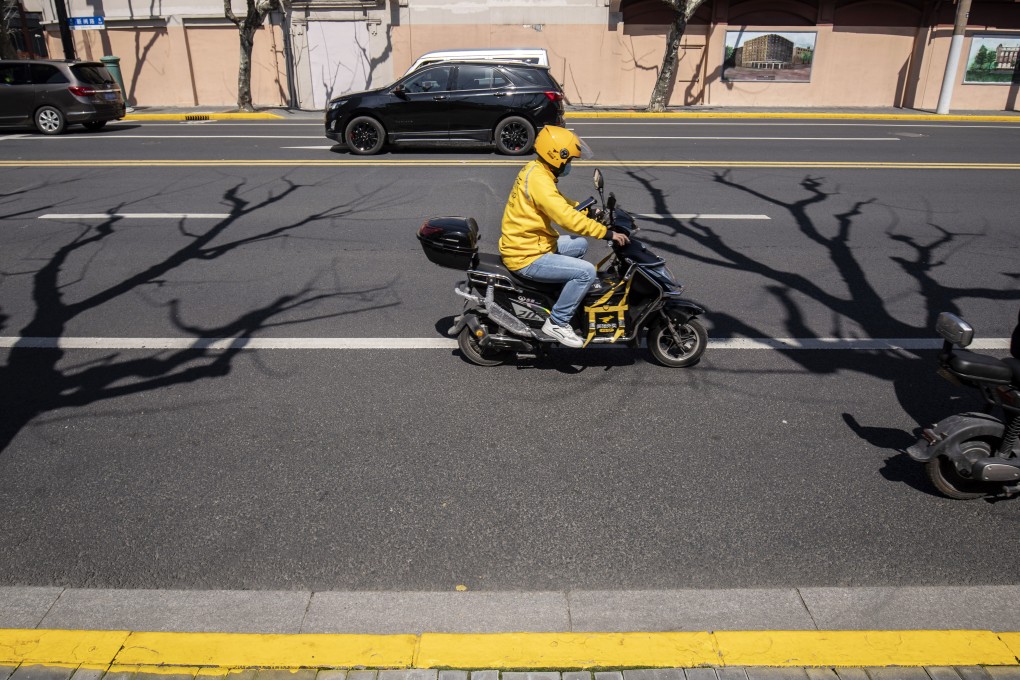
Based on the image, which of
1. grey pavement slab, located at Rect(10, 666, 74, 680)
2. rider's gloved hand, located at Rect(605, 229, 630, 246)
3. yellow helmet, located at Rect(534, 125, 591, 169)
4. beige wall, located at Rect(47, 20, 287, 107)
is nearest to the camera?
grey pavement slab, located at Rect(10, 666, 74, 680)

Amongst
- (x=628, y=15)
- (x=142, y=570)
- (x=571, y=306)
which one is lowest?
(x=142, y=570)

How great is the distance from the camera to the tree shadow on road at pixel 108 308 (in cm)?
518

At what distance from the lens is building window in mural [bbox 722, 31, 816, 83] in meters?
24.4

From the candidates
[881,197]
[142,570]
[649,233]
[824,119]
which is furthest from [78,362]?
[824,119]

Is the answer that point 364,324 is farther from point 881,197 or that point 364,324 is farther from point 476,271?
point 881,197

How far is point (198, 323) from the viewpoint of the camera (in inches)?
251

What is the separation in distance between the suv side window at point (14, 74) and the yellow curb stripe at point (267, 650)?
18.8 meters

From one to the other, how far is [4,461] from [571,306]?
362 centimetres

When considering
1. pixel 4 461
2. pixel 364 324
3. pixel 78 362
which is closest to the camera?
pixel 4 461

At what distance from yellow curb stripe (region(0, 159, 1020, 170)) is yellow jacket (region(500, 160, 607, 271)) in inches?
338

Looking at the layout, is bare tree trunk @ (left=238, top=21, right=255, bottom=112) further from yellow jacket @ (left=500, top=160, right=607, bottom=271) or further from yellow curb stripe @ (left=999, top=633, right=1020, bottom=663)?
yellow curb stripe @ (left=999, top=633, right=1020, bottom=663)

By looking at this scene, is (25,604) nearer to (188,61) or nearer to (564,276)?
(564,276)

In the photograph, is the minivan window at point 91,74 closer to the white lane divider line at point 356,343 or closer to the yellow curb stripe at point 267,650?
the white lane divider line at point 356,343

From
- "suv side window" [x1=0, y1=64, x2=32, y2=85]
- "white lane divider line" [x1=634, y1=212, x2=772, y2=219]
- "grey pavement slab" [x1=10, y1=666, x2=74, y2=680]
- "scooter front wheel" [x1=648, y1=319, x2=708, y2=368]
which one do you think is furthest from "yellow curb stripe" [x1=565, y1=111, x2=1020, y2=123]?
"grey pavement slab" [x1=10, y1=666, x2=74, y2=680]
